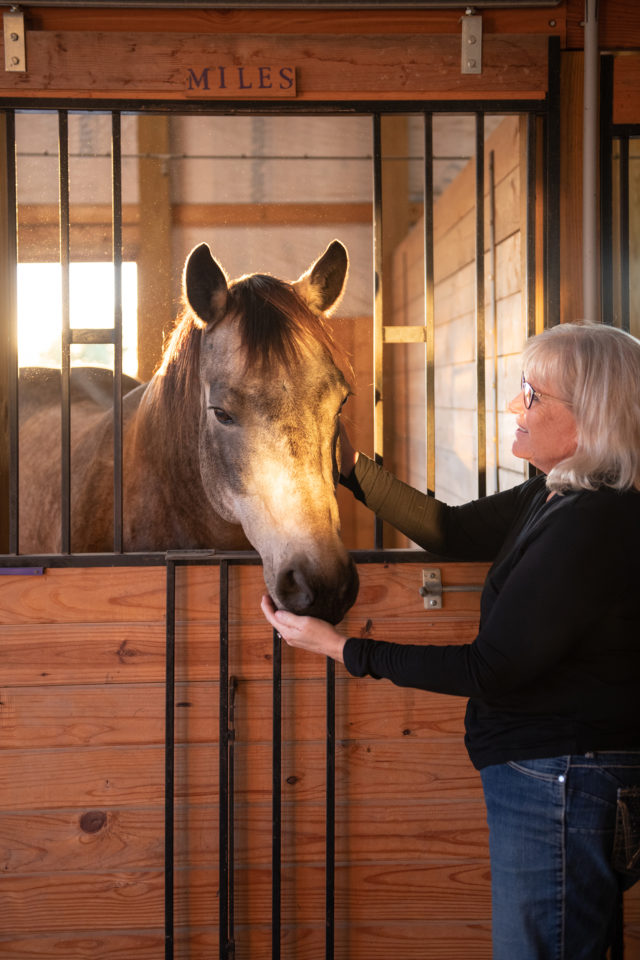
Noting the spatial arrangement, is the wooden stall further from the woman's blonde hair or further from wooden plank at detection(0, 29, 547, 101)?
the woman's blonde hair

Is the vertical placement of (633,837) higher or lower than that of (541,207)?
lower

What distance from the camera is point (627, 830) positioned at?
3.54ft

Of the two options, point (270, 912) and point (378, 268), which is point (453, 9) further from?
point (270, 912)

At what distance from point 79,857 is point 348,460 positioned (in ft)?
3.35

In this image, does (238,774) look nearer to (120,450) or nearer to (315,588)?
(315,588)

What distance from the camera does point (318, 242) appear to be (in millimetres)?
2424

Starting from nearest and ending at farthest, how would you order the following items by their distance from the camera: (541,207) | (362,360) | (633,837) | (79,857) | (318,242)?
(633,837)
(79,857)
(541,207)
(318,242)
(362,360)

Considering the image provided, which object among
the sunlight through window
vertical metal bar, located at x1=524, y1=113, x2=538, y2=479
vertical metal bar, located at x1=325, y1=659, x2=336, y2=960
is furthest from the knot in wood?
vertical metal bar, located at x1=524, y1=113, x2=538, y2=479

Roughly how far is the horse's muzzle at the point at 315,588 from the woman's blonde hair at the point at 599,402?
1.22 feet

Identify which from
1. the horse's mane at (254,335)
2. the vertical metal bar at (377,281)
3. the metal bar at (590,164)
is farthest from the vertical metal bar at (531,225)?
the horse's mane at (254,335)

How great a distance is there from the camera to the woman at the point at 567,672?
1.06m

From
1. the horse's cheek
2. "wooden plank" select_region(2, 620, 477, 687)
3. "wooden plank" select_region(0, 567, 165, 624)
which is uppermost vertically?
the horse's cheek

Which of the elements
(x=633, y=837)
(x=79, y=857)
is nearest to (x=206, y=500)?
(x=79, y=857)

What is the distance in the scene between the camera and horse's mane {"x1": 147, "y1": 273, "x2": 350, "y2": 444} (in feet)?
4.69
